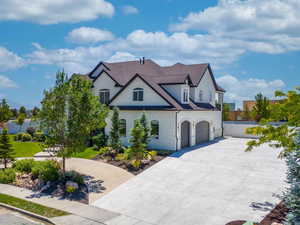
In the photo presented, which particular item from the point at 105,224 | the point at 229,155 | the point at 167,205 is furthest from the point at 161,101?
the point at 105,224

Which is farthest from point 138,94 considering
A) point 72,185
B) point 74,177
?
point 72,185

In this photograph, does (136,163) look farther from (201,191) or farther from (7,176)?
(7,176)

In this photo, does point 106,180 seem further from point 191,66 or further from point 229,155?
point 191,66

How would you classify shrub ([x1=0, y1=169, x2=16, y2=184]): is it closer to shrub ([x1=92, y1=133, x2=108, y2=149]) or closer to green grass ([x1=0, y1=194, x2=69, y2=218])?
green grass ([x1=0, y1=194, x2=69, y2=218])

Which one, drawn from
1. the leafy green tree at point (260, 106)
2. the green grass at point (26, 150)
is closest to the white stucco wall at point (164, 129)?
the green grass at point (26, 150)

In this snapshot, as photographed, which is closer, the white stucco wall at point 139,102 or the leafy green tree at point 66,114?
the leafy green tree at point 66,114

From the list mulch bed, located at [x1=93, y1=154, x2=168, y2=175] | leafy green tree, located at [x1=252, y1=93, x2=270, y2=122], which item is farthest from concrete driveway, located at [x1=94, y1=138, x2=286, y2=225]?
leafy green tree, located at [x1=252, y1=93, x2=270, y2=122]

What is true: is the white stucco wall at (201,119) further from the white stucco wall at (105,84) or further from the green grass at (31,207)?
the green grass at (31,207)
